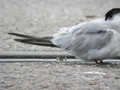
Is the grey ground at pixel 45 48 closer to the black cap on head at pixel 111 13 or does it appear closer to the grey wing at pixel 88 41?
the grey wing at pixel 88 41

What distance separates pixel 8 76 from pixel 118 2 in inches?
157

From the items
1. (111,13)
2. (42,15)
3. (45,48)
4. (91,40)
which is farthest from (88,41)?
(42,15)

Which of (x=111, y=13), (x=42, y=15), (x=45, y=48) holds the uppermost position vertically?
(x=42, y=15)

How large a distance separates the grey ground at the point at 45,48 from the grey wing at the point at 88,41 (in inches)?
10.0

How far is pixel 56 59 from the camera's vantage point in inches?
163

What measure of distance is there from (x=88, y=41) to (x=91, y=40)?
5 centimetres

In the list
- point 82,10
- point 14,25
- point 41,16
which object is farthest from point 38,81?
point 82,10

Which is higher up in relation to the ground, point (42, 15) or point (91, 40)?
point (42, 15)

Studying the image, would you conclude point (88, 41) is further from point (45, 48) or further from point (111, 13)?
point (45, 48)

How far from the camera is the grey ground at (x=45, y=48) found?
306cm

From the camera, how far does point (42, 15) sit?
6.09 metres

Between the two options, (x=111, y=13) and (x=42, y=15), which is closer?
(x=111, y=13)

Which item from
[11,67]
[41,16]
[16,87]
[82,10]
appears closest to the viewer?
[16,87]

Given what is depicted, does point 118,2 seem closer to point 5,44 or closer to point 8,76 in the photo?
point 5,44
